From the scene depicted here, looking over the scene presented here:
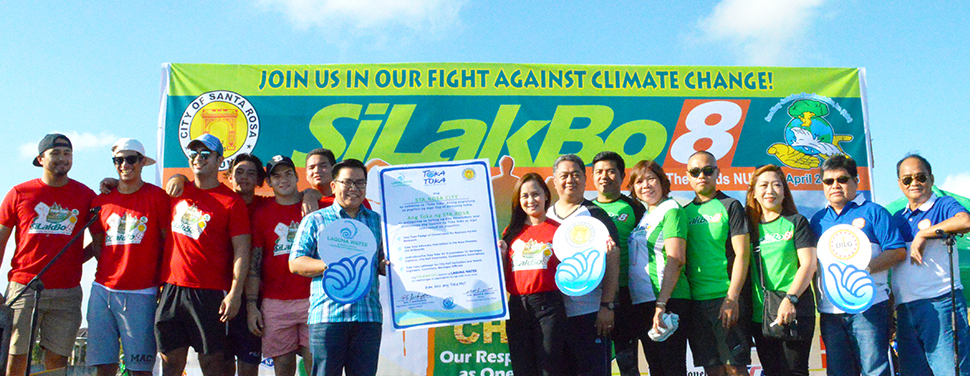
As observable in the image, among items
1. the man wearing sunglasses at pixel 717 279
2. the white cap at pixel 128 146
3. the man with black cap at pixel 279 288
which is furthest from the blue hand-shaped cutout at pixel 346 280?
the man wearing sunglasses at pixel 717 279

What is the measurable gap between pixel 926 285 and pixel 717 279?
135 cm

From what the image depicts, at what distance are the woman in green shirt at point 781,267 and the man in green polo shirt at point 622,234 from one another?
26.4 inches

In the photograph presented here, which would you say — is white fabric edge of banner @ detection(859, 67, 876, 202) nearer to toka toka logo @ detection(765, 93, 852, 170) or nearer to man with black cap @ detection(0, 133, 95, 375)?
toka toka logo @ detection(765, 93, 852, 170)

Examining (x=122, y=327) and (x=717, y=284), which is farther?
(x=122, y=327)

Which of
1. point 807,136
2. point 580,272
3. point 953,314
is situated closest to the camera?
point 580,272

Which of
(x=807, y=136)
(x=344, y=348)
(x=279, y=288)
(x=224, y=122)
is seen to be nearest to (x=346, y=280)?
(x=344, y=348)

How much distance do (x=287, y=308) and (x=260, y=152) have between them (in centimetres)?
184

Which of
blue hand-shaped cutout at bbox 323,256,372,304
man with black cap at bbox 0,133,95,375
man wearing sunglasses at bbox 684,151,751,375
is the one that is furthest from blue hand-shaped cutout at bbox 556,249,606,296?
man with black cap at bbox 0,133,95,375

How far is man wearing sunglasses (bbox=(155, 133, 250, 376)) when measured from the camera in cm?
359

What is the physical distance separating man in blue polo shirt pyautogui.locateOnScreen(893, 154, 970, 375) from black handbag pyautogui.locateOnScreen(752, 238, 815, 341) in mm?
814

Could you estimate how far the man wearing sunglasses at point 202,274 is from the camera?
3592mm

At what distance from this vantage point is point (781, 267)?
346cm

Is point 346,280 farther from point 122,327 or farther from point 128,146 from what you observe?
point 128,146

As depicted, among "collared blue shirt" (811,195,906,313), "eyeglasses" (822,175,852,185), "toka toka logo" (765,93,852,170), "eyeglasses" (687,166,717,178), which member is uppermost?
"toka toka logo" (765,93,852,170)
